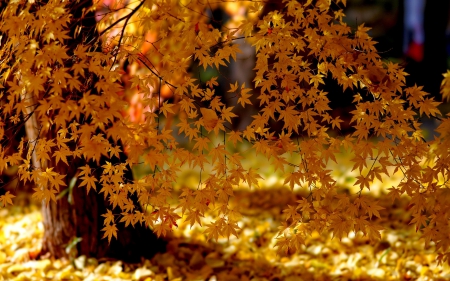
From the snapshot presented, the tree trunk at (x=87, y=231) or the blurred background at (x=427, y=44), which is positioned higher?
the blurred background at (x=427, y=44)

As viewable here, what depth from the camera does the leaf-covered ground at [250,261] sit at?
2.96 meters

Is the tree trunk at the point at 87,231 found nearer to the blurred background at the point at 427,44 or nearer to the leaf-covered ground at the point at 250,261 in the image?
the leaf-covered ground at the point at 250,261

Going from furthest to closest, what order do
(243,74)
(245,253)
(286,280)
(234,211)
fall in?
(243,74) → (245,253) → (286,280) → (234,211)

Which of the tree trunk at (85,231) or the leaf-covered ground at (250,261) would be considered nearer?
the leaf-covered ground at (250,261)

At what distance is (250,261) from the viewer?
126 inches

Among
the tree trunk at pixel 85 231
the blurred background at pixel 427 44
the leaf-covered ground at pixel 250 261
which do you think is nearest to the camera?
the leaf-covered ground at pixel 250 261

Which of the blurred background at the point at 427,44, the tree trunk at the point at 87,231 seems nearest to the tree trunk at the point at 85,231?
the tree trunk at the point at 87,231

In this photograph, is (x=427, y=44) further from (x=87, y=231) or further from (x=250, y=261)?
(x=87, y=231)

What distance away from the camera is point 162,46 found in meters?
1.98

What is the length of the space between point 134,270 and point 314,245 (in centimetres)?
123

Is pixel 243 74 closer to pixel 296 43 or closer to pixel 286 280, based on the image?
pixel 286 280

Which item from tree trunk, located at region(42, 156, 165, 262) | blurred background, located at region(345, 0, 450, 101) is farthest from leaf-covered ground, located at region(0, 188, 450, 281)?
blurred background, located at region(345, 0, 450, 101)

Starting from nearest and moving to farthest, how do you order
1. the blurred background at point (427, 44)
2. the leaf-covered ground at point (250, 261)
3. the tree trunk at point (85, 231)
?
the leaf-covered ground at point (250, 261) < the tree trunk at point (85, 231) < the blurred background at point (427, 44)

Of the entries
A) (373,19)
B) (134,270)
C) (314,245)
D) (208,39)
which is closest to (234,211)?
(208,39)
